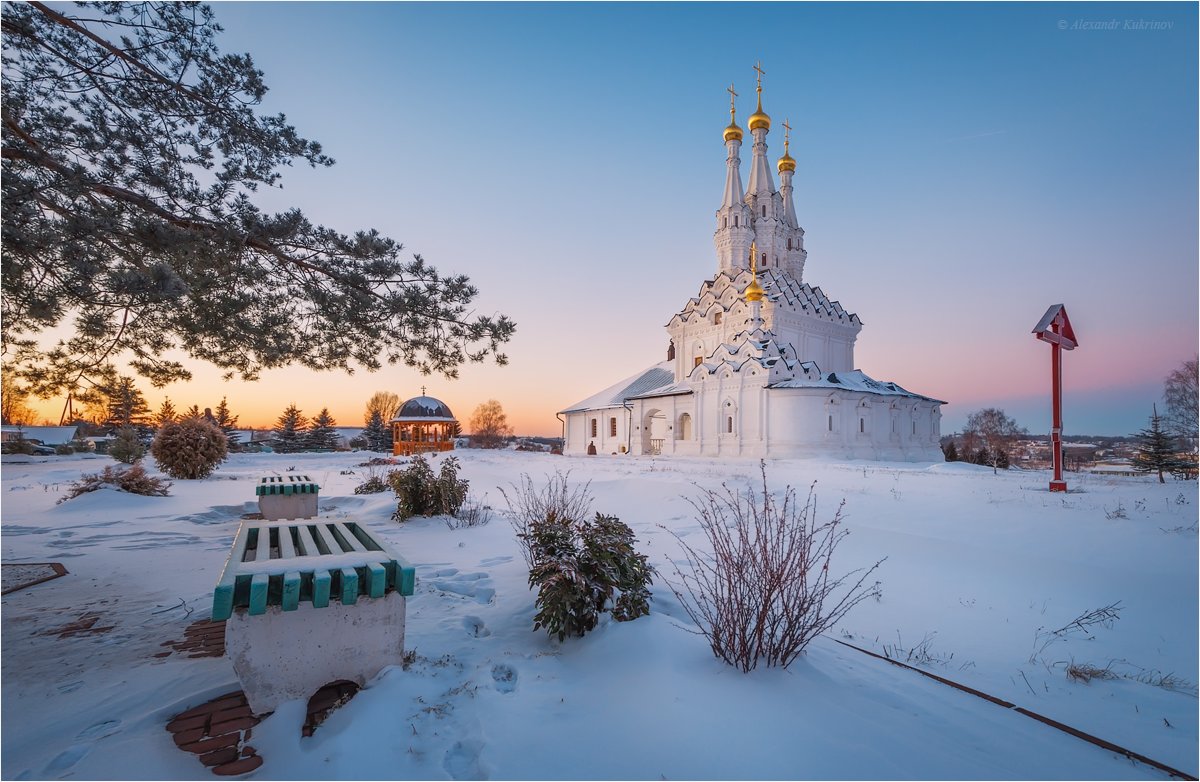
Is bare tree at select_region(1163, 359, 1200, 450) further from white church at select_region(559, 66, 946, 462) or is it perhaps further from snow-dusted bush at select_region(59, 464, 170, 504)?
snow-dusted bush at select_region(59, 464, 170, 504)

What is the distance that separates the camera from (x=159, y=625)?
409 centimetres

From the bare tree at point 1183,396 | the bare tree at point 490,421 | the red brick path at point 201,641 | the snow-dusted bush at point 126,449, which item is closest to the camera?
the red brick path at point 201,641

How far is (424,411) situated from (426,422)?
79 centimetres

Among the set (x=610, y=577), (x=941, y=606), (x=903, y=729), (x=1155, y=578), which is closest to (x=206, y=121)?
(x=610, y=577)

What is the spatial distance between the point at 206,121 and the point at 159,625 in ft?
16.3

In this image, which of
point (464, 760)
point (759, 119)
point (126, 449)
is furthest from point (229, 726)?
point (759, 119)

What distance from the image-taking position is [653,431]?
34.2 meters

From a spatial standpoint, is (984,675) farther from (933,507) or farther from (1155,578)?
(933,507)

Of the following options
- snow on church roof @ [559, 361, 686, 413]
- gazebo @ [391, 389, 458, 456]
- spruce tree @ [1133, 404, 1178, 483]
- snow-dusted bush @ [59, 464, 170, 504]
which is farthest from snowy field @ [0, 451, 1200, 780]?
snow on church roof @ [559, 361, 686, 413]

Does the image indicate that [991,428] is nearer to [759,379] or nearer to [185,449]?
[759,379]

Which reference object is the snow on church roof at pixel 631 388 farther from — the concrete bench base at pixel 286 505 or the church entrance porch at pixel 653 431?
the concrete bench base at pixel 286 505

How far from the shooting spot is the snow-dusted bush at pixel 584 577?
3814mm

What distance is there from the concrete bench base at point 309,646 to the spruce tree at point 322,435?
155 ft

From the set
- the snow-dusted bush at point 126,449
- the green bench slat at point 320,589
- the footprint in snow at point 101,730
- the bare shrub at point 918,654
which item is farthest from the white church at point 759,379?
the footprint in snow at point 101,730
